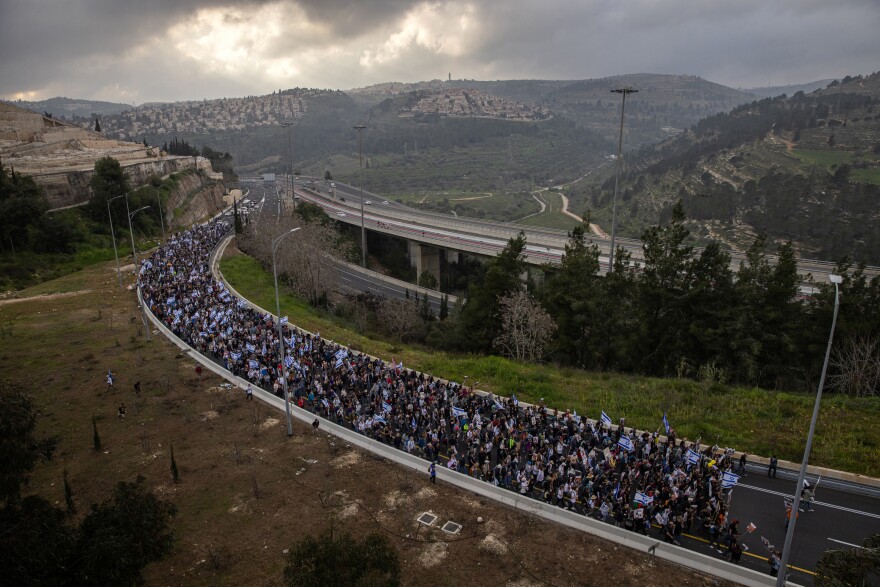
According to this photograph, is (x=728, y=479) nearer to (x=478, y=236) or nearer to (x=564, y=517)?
(x=564, y=517)

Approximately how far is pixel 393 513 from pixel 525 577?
513cm

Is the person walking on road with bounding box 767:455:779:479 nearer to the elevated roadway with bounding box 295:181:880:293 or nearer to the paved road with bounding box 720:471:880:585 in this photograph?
the paved road with bounding box 720:471:880:585

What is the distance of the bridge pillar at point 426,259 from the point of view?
73812 mm

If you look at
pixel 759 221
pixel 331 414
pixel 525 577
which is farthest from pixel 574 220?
pixel 525 577

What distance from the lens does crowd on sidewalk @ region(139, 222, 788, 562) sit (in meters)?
17.9

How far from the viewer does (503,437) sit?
74.3 ft

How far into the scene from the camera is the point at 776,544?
55.3ft

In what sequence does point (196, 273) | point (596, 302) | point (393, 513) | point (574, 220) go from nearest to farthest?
point (393, 513)
point (596, 302)
point (196, 273)
point (574, 220)

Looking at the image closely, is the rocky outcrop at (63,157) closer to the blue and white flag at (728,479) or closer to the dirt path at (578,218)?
the dirt path at (578,218)

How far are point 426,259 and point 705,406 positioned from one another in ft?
170

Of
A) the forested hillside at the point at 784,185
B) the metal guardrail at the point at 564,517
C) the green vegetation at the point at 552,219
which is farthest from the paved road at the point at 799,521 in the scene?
the green vegetation at the point at 552,219

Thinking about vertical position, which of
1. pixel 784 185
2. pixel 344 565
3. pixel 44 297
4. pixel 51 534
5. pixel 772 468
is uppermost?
pixel 784 185

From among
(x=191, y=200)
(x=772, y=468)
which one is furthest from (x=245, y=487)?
(x=191, y=200)

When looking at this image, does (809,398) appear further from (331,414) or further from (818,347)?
(331,414)
